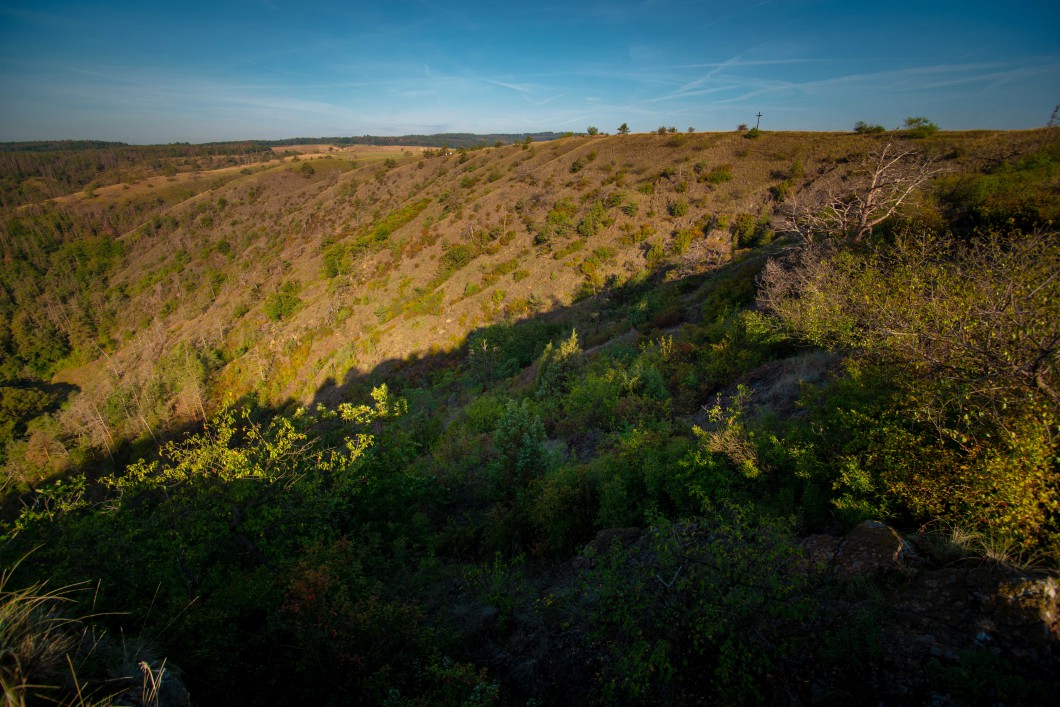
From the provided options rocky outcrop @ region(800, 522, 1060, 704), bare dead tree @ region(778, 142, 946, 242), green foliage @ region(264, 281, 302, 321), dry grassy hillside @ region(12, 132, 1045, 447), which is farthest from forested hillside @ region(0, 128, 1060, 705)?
green foliage @ region(264, 281, 302, 321)

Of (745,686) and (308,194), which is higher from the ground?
(308,194)

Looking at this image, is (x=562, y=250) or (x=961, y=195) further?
(x=562, y=250)

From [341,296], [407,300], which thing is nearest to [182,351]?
[341,296]

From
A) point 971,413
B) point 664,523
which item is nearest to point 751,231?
point 971,413

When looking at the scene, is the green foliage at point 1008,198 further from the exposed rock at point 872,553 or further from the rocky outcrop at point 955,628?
the rocky outcrop at point 955,628

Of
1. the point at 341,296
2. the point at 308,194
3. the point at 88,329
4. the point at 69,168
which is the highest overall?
the point at 69,168

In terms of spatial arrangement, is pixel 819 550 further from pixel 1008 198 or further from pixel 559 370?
pixel 1008 198

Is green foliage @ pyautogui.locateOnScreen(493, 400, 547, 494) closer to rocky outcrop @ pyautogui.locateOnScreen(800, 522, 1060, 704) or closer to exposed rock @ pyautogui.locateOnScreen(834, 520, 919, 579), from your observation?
exposed rock @ pyautogui.locateOnScreen(834, 520, 919, 579)

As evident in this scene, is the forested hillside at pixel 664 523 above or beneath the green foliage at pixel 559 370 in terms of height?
above

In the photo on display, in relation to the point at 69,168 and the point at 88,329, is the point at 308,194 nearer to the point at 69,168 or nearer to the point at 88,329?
the point at 88,329

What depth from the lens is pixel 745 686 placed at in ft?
11.7

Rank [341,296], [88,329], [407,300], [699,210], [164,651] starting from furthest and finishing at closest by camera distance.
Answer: [88,329] < [341,296] < [407,300] < [699,210] < [164,651]

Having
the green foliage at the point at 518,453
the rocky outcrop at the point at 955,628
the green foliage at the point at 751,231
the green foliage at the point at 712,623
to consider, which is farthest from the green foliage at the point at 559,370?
the green foliage at the point at 751,231

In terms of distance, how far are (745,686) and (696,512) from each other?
3671 millimetres
